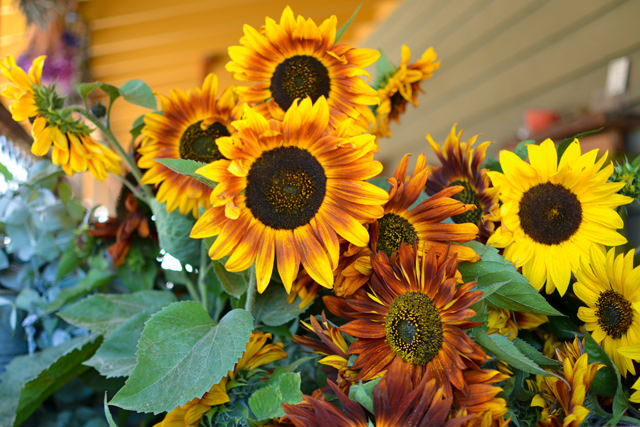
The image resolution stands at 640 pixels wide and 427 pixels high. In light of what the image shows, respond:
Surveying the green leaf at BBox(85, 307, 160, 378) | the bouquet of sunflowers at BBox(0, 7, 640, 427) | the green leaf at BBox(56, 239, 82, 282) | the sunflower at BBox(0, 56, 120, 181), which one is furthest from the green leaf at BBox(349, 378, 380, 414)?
the green leaf at BBox(56, 239, 82, 282)

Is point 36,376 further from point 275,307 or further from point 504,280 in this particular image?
point 504,280

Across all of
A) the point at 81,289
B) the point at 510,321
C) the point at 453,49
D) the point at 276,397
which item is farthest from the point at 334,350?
the point at 453,49

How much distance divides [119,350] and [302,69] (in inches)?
11.4

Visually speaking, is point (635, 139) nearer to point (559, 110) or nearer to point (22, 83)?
point (559, 110)

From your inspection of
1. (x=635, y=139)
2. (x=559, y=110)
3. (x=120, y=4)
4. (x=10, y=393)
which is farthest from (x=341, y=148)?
(x=120, y=4)

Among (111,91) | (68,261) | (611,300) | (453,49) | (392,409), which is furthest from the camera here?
(453,49)

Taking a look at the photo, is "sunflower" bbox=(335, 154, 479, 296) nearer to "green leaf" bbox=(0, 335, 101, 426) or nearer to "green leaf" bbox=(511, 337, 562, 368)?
"green leaf" bbox=(511, 337, 562, 368)

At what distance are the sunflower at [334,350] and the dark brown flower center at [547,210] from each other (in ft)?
0.59

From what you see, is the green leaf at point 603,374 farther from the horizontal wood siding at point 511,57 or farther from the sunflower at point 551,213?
the horizontal wood siding at point 511,57

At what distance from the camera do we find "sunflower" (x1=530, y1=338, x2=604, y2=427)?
1.01ft

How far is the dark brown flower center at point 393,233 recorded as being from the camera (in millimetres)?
389

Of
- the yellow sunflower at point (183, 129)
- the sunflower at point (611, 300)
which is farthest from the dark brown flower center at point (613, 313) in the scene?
the yellow sunflower at point (183, 129)

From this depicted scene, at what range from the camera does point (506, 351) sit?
0.32m

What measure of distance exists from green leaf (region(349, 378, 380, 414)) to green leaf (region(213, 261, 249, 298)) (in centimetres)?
15
